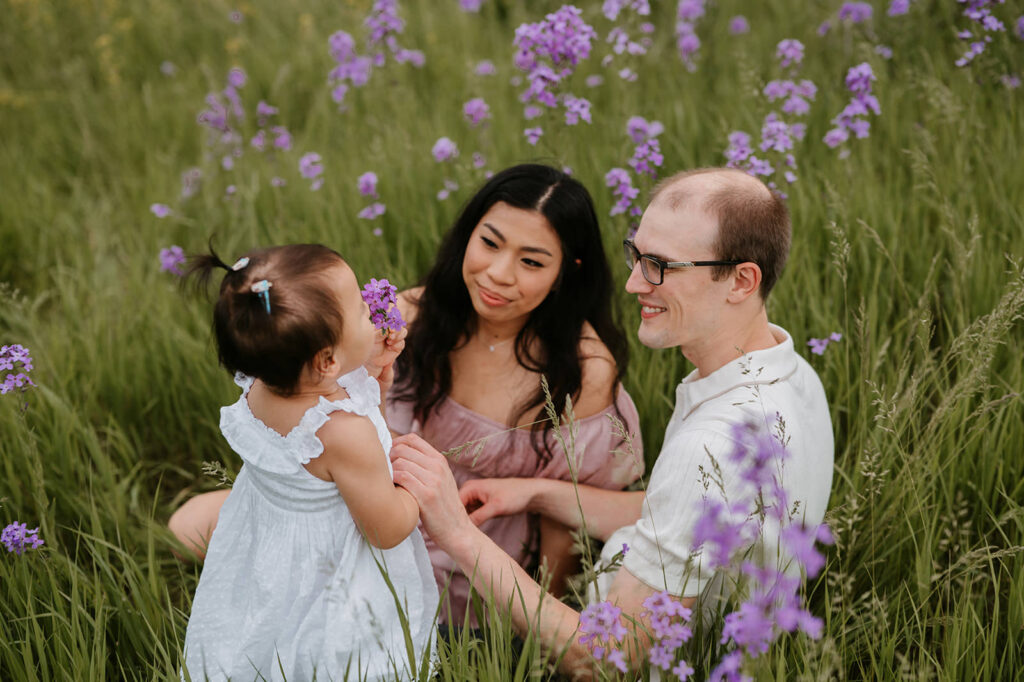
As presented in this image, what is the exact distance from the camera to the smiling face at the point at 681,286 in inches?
84.7

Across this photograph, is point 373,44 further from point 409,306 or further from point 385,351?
point 385,351

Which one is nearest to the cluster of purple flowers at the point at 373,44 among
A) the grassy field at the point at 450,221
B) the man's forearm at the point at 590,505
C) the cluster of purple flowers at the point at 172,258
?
the grassy field at the point at 450,221

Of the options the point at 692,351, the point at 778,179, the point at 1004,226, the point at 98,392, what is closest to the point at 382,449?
the point at 692,351

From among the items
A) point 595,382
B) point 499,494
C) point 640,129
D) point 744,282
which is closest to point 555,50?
point 640,129

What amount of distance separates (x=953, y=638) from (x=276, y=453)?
1.56m

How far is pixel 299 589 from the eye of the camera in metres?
2.00

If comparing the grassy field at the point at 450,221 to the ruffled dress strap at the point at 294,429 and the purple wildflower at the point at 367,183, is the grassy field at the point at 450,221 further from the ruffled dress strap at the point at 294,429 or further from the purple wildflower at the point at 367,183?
the ruffled dress strap at the point at 294,429

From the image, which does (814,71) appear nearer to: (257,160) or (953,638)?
(257,160)

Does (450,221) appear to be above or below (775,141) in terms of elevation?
below

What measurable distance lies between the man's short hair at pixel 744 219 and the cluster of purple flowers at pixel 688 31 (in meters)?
2.39

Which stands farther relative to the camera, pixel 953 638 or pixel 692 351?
pixel 692 351

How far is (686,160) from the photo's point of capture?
3799 mm

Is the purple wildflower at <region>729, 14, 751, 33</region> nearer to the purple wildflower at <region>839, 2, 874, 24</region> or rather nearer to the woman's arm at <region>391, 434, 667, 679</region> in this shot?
the purple wildflower at <region>839, 2, 874, 24</region>

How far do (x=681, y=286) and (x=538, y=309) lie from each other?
73 cm
